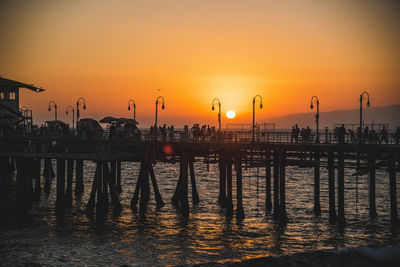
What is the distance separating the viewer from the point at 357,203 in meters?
40.3

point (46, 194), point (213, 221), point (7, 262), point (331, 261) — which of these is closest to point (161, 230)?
point (213, 221)

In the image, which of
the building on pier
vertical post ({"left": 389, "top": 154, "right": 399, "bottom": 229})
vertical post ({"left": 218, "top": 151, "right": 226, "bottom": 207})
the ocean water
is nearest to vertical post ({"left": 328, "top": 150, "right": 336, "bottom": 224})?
the ocean water

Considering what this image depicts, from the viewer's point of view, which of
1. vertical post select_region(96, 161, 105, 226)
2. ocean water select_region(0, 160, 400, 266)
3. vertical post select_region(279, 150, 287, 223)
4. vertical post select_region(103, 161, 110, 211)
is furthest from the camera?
vertical post select_region(103, 161, 110, 211)

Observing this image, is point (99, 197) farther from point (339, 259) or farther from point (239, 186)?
point (339, 259)

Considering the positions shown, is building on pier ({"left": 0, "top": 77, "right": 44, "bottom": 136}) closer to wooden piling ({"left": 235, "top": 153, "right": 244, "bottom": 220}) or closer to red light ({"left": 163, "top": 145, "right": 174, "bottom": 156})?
red light ({"left": 163, "top": 145, "right": 174, "bottom": 156})

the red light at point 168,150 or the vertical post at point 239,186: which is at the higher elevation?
the red light at point 168,150

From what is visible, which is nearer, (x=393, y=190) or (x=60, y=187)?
(x=393, y=190)

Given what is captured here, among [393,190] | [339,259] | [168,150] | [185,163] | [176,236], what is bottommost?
[176,236]

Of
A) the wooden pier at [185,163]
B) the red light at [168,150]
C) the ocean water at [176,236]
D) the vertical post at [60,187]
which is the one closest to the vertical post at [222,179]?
the wooden pier at [185,163]

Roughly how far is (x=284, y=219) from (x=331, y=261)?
48.5 ft

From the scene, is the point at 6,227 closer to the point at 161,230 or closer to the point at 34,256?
the point at 34,256

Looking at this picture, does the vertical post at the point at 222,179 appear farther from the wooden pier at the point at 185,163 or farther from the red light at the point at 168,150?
the red light at the point at 168,150

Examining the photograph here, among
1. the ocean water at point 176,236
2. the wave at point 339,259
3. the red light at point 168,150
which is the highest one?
the red light at point 168,150

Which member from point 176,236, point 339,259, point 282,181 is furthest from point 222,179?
point 339,259
